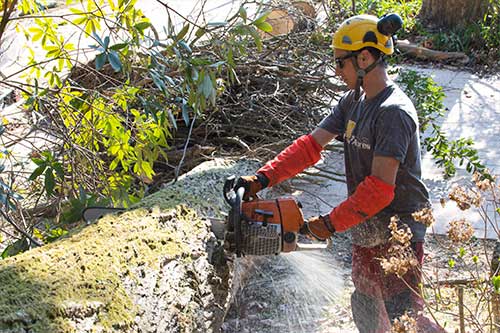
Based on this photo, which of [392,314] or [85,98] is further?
[85,98]

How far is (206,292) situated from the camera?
119 inches

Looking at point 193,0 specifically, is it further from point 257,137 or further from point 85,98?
point 85,98

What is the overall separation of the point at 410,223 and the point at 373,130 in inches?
18.9

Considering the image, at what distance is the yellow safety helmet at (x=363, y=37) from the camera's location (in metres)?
3.05

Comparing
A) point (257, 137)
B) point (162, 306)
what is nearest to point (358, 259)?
point (162, 306)

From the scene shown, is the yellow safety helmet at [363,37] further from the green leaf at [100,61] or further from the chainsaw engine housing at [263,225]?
the green leaf at [100,61]

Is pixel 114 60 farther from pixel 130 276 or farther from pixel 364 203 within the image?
pixel 364 203

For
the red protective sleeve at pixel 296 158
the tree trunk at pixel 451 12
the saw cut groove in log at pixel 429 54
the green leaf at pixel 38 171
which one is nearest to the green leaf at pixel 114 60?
the green leaf at pixel 38 171

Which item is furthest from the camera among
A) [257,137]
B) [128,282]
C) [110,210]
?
[257,137]

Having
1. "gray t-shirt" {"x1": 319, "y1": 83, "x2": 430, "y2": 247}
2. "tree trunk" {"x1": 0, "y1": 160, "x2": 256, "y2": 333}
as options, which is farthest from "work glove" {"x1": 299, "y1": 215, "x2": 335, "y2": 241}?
"tree trunk" {"x1": 0, "y1": 160, "x2": 256, "y2": 333}

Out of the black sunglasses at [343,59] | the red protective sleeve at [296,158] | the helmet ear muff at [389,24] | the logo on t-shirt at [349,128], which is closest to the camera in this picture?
the helmet ear muff at [389,24]

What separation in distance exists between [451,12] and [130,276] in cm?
870

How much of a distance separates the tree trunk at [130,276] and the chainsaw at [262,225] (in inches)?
7.8

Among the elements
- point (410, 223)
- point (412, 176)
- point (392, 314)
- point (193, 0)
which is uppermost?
point (193, 0)
